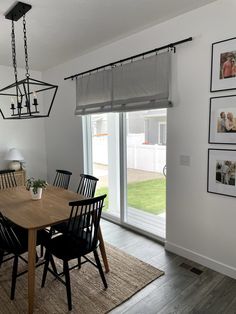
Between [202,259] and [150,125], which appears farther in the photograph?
[150,125]

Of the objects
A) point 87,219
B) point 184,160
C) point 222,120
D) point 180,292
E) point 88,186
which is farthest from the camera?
point 88,186

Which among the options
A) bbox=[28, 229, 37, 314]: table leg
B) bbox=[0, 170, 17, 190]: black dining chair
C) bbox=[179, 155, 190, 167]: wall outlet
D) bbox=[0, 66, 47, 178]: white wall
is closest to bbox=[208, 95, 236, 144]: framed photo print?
bbox=[179, 155, 190, 167]: wall outlet

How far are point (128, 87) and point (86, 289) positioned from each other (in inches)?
96.8

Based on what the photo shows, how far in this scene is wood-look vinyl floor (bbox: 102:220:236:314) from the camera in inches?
81.7

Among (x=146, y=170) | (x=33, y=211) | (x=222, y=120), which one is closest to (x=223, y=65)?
(x=222, y=120)

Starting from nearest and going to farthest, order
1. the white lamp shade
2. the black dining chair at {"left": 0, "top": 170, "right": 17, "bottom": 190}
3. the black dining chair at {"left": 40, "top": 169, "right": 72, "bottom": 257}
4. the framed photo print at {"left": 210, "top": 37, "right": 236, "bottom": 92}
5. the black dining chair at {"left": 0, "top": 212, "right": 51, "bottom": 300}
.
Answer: the black dining chair at {"left": 0, "top": 212, "right": 51, "bottom": 300}, the framed photo print at {"left": 210, "top": 37, "right": 236, "bottom": 92}, the black dining chair at {"left": 40, "top": 169, "right": 72, "bottom": 257}, the black dining chair at {"left": 0, "top": 170, "right": 17, "bottom": 190}, the white lamp shade

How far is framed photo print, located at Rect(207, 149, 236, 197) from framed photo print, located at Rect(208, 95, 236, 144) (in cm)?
13

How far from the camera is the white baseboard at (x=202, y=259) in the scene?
250 cm

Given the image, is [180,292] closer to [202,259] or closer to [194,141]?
[202,259]

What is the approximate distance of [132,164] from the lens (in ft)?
12.1

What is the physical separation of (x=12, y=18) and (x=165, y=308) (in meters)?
3.31

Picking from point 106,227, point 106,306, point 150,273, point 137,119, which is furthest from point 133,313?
point 137,119

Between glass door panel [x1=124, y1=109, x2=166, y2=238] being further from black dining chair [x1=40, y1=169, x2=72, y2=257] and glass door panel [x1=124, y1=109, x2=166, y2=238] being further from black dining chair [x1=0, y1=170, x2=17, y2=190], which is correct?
black dining chair [x1=0, y1=170, x2=17, y2=190]

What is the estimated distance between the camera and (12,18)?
8.48ft
